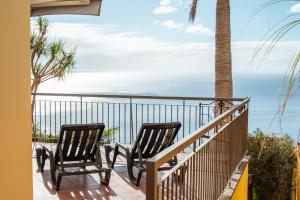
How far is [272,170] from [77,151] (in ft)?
19.4

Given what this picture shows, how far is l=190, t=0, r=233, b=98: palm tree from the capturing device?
11430mm

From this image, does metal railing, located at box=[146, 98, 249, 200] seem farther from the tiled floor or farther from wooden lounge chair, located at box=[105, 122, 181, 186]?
the tiled floor

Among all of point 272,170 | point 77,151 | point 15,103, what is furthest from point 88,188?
point 272,170

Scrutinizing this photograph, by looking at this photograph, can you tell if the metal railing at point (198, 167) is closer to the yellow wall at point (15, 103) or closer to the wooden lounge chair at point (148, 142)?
the wooden lounge chair at point (148, 142)

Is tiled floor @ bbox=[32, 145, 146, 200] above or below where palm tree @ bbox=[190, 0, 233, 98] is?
below

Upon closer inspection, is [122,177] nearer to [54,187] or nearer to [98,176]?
[98,176]

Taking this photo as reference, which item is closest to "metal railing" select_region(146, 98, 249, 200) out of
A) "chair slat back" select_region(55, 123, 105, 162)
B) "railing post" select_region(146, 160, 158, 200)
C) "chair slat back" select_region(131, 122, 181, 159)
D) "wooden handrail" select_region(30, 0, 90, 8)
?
"railing post" select_region(146, 160, 158, 200)

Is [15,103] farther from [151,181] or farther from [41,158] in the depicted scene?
[41,158]

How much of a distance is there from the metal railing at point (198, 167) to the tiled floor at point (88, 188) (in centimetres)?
127

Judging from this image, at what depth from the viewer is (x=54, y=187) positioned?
5.46m

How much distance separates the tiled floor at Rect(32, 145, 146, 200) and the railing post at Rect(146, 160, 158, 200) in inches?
119

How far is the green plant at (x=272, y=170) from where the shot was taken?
9906 mm

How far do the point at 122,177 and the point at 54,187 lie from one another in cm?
108

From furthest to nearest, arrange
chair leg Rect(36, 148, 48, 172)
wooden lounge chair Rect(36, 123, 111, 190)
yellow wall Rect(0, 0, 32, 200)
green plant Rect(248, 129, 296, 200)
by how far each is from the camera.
→ green plant Rect(248, 129, 296, 200) < chair leg Rect(36, 148, 48, 172) < wooden lounge chair Rect(36, 123, 111, 190) < yellow wall Rect(0, 0, 32, 200)
